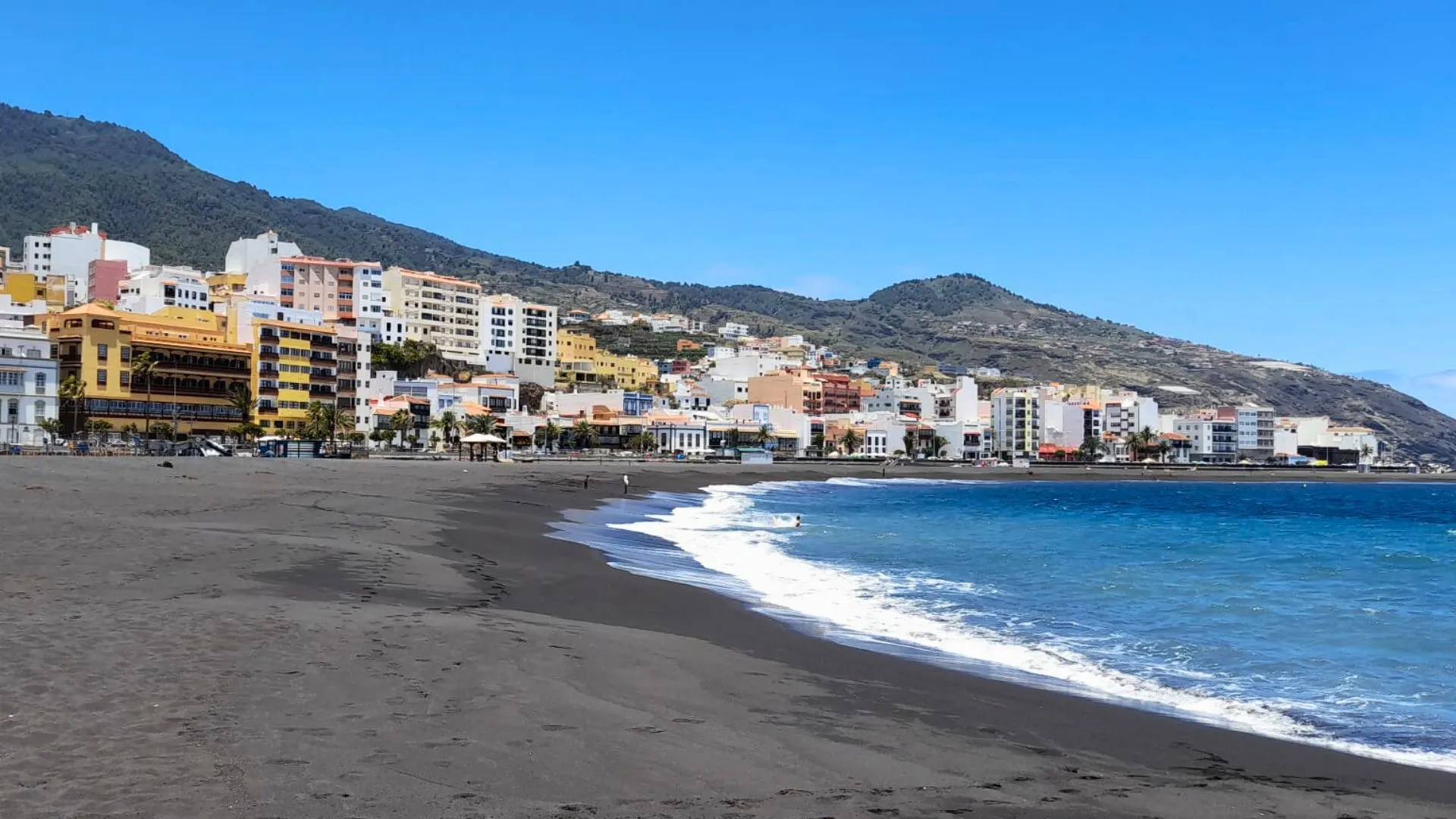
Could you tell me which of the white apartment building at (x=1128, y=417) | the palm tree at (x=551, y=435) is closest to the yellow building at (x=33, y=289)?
the palm tree at (x=551, y=435)

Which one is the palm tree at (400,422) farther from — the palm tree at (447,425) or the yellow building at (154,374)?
the yellow building at (154,374)

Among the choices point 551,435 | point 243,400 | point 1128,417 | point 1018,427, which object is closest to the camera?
point 243,400

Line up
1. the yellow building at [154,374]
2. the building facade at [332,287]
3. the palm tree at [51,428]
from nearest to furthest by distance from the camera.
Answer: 1. the palm tree at [51,428]
2. the yellow building at [154,374]
3. the building facade at [332,287]

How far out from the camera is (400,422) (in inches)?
3654

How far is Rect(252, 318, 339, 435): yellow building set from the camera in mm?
85875

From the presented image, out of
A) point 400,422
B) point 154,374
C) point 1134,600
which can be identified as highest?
point 154,374

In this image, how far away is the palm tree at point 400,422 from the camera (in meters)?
92.8

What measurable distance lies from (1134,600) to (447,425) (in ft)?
267

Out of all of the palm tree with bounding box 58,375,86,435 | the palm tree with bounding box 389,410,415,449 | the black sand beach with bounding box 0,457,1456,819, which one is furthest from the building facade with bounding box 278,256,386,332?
the black sand beach with bounding box 0,457,1456,819

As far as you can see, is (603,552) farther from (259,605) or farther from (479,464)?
(479,464)

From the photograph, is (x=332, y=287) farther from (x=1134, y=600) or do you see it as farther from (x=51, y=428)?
(x=1134, y=600)

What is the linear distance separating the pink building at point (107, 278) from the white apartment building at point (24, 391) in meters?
53.7

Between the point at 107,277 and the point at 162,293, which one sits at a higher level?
the point at 107,277

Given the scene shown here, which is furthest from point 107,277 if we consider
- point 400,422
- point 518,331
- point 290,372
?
point 400,422
